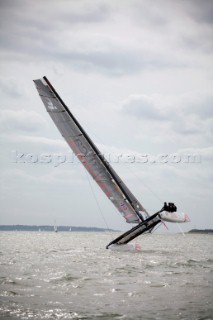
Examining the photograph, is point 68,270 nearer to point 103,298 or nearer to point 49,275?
point 49,275

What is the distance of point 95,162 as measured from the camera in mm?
24875

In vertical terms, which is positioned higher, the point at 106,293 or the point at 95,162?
the point at 95,162

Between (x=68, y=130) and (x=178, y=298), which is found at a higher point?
(x=68, y=130)

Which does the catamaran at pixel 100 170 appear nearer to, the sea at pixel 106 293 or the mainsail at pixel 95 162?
the mainsail at pixel 95 162

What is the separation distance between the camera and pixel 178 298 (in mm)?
11281

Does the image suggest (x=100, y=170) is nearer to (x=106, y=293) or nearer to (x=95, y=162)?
(x=95, y=162)

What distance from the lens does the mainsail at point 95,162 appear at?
971 inches

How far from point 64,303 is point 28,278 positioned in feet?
16.1

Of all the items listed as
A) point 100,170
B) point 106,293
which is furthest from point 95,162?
point 106,293

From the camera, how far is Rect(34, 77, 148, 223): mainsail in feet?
80.9

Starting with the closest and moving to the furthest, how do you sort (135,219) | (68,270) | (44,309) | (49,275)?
(44,309) < (49,275) < (68,270) < (135,219)

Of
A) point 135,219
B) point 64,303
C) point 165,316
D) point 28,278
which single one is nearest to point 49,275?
point 28,278

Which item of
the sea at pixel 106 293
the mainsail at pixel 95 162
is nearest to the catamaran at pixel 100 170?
the mainsail at pixel 95 162

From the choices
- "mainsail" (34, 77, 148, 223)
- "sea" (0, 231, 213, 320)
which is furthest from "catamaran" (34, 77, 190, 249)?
"sea" (0, 231, 213, 320)
